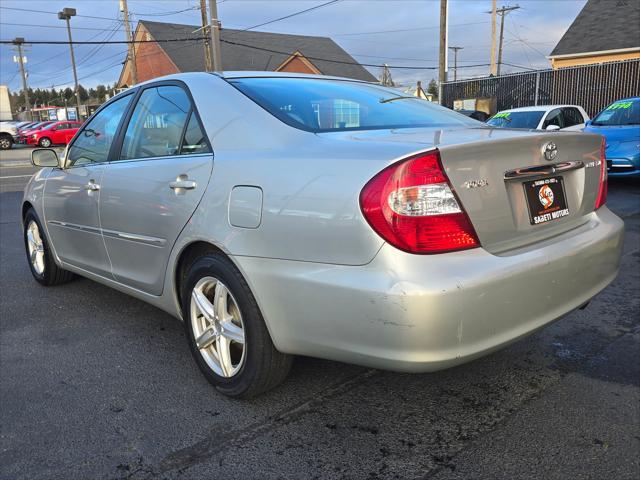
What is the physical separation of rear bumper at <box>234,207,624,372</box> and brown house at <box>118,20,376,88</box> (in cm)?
3766

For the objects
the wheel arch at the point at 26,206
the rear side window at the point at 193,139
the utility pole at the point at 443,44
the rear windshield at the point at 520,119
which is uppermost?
the utility pole at the point at 443,44

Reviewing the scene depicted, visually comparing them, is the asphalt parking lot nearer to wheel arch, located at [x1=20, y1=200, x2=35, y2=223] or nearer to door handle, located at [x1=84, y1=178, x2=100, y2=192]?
door handle, located at [x1=84, y1=178, x2=100, y2=192]

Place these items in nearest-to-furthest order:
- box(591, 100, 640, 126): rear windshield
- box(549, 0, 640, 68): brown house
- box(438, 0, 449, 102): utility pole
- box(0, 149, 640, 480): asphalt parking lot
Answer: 1. box(0, 149, 640, 480): asphalt parking lot
2. box(591, 100, 640, 126): rear windshield
3. box(438, 0, 449, 102): utility pole
4. box(549, 0, 640, 68): brown house

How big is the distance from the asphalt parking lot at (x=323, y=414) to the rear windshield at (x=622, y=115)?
7804 mm

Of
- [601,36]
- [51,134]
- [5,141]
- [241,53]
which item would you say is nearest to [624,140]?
[601,36]

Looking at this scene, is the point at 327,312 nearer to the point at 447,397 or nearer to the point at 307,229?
the point at 307,229

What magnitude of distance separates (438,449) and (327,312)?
0.77 metres

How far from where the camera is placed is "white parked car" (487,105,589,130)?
1152 centimetres

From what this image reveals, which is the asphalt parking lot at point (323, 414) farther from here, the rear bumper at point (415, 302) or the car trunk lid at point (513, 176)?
the car trunk lid at point (513, 176)

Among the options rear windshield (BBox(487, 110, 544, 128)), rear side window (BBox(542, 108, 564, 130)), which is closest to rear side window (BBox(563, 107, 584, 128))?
rear side window (BBox(542, 108, 564, 130))

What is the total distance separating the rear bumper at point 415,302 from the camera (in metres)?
1.99

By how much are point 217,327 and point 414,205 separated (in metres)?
1.27

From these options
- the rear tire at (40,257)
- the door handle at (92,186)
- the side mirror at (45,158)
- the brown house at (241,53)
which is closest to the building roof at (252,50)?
the brown house at (241,53)

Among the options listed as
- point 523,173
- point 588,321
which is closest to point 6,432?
point 523,173
